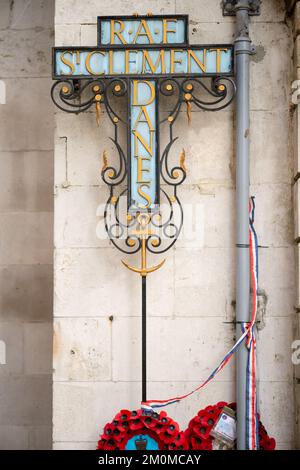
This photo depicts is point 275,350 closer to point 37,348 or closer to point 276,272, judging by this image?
point 276,272

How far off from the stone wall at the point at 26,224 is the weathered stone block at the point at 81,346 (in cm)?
72

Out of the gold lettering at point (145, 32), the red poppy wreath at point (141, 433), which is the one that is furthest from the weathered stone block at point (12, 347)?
the gold lettering at point (145, 32)

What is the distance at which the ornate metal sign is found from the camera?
4.19 metres

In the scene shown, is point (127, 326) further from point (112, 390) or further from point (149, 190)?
point (149, 190)

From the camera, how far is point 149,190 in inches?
165

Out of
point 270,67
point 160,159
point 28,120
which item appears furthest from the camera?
point 28,120

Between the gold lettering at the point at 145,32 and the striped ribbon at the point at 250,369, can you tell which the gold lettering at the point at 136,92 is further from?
the striped ribbon at the point at 250,369

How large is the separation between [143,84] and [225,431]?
2.27 m

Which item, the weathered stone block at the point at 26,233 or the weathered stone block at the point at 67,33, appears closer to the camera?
the weathered stone block at the point at 67,33

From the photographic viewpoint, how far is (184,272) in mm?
4363

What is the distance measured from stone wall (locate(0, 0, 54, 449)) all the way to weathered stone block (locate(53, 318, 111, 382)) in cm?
72

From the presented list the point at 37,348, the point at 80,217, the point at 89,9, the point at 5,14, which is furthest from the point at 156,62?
the point at 37,348

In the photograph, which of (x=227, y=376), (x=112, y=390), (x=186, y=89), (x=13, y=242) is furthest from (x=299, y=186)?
(x=13, y=242)

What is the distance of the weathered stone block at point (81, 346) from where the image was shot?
4.33 meters
